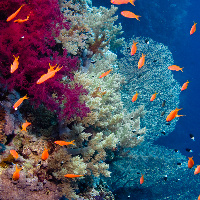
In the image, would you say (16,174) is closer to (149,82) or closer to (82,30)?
(82,30)

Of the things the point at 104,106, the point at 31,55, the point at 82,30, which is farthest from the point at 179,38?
the point at 31,55

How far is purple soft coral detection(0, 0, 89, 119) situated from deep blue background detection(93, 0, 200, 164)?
14.1m

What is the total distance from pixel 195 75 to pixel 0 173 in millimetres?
41256

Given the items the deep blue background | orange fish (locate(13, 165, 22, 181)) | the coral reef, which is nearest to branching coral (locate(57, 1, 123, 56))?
orange fish (locate(13, 165, 22, 181))

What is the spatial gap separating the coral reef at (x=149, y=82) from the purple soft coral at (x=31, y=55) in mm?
5435

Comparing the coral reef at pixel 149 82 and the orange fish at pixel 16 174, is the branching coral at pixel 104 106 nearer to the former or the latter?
the orange fish at pixel 16 174

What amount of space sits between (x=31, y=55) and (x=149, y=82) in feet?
22.3

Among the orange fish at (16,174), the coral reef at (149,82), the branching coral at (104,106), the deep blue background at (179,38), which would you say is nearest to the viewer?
the orange fish at (16,174)

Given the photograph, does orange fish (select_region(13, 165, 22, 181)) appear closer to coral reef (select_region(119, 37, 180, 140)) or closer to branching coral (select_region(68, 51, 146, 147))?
branching coral (select_region(68, 51, 146, 147))

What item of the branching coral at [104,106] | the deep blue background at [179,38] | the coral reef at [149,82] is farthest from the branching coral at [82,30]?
the deep blue background at [179,38]

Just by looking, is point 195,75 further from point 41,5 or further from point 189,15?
point 41,5

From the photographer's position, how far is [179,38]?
2780 cm

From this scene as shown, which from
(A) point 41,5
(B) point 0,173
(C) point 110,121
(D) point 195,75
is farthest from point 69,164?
(D) point 195,75

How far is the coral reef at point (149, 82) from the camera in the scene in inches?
323
